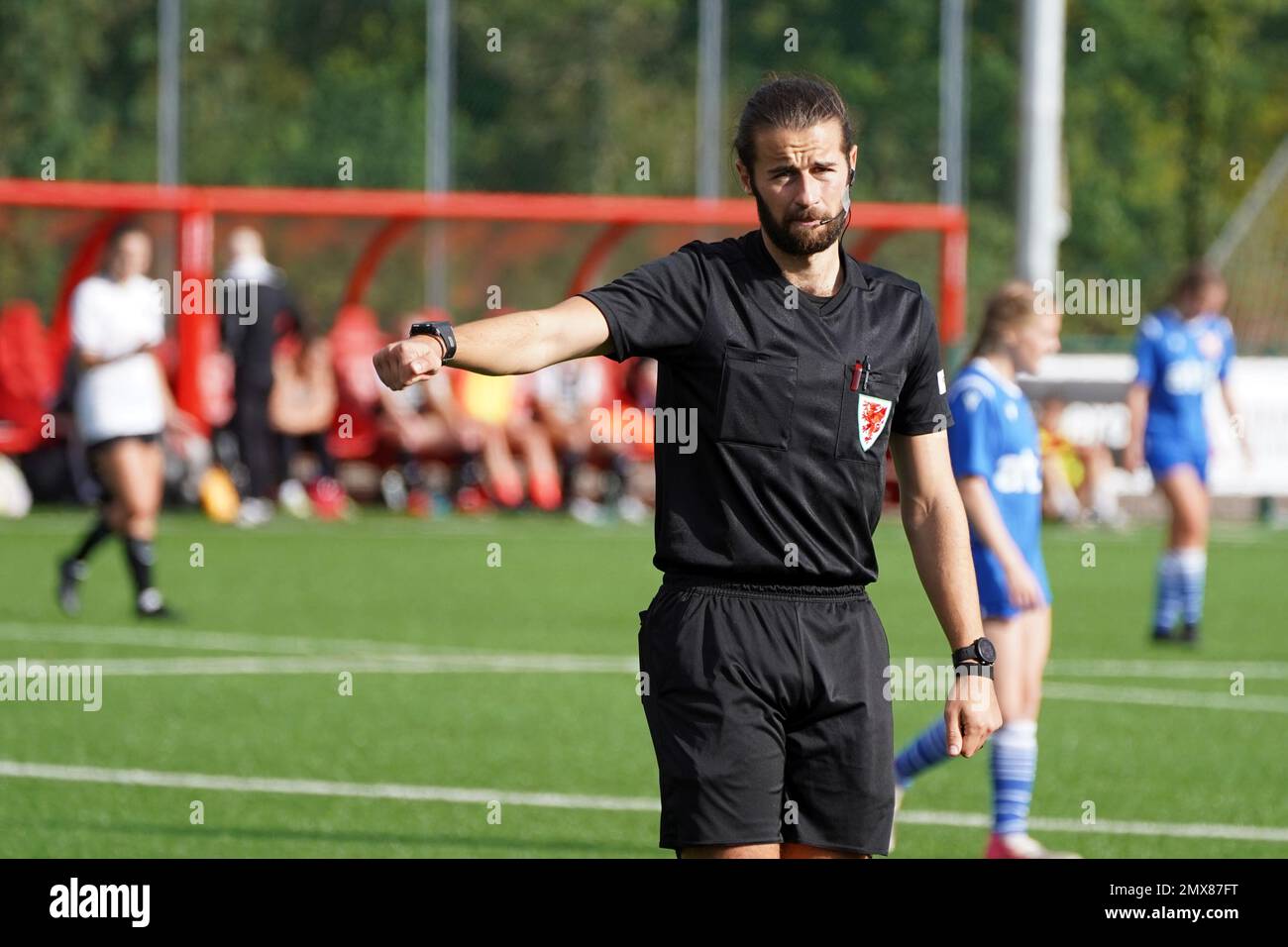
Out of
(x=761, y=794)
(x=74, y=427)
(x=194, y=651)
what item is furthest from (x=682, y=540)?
(x=74, y=427)

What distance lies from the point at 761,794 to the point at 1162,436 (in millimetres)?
10045

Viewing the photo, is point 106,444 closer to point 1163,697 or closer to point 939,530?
point 1163,697

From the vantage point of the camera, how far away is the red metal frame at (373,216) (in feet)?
77.0

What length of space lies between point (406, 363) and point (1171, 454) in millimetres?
10694

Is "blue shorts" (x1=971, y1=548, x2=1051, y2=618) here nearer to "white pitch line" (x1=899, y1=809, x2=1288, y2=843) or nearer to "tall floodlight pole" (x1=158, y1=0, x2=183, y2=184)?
"white pitch line" (x1=899, y1=809, x2=1288, y2=843)

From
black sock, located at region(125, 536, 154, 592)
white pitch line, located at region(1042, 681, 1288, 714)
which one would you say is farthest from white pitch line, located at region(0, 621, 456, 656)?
white pitch line, located at region(1042, 681, 1288, 714)

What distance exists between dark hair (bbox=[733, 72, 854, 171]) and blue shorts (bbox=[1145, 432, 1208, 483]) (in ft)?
32.1

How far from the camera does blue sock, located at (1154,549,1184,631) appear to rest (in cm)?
1405

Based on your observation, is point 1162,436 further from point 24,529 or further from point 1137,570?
point 24,529

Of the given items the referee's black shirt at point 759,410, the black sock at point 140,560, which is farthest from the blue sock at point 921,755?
the black sock at point 140,560

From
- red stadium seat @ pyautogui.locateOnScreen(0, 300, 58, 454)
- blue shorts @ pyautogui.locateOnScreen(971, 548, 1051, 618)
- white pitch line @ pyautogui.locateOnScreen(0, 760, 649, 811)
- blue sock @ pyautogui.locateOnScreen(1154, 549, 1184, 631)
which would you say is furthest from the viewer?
red stadium seat @ pyautogui.locateOnScreen(0, 300, 58, 454)

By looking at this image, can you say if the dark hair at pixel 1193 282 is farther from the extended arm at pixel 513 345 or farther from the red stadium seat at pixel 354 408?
the red stadium seat at pixel 354 408

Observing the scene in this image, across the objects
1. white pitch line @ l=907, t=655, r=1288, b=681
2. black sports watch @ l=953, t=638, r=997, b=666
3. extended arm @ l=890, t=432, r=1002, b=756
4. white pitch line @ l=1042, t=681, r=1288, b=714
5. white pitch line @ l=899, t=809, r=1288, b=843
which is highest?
extended arm @ l=890, t=432, r=1002, b=756

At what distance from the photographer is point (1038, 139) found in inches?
789
